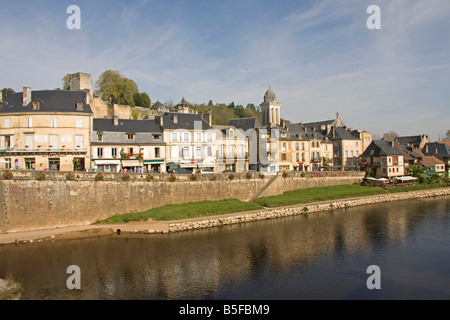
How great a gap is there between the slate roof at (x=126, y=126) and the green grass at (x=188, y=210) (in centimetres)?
1222

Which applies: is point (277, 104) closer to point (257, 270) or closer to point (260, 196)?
point (260, 196)

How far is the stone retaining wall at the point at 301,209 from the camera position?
2764 centimetres

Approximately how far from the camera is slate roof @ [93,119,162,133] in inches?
1477

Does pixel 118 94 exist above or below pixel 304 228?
above

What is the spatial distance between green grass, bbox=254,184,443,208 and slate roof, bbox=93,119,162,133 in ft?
50.5

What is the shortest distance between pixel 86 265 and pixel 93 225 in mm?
8139

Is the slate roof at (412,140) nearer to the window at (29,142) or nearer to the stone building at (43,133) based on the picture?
the stone building at (43,133)

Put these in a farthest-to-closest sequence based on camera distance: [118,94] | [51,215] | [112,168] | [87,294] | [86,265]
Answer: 1. [118,94]
2. [112,168]
3. [51,215]
4. [86,265]
5. [87,294]

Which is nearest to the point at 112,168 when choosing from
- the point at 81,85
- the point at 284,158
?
the point at 81,85

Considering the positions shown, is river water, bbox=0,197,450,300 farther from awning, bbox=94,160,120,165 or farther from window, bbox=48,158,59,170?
awning, bbox=94,160,120,165

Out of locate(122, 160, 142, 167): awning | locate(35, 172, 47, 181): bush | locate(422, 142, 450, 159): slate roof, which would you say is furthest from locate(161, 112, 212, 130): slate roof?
locate(422, 142, 450, 159): slate roof

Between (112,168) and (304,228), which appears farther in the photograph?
(112,168)

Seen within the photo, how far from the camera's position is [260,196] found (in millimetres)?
37000

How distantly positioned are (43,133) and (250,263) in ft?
82.3
